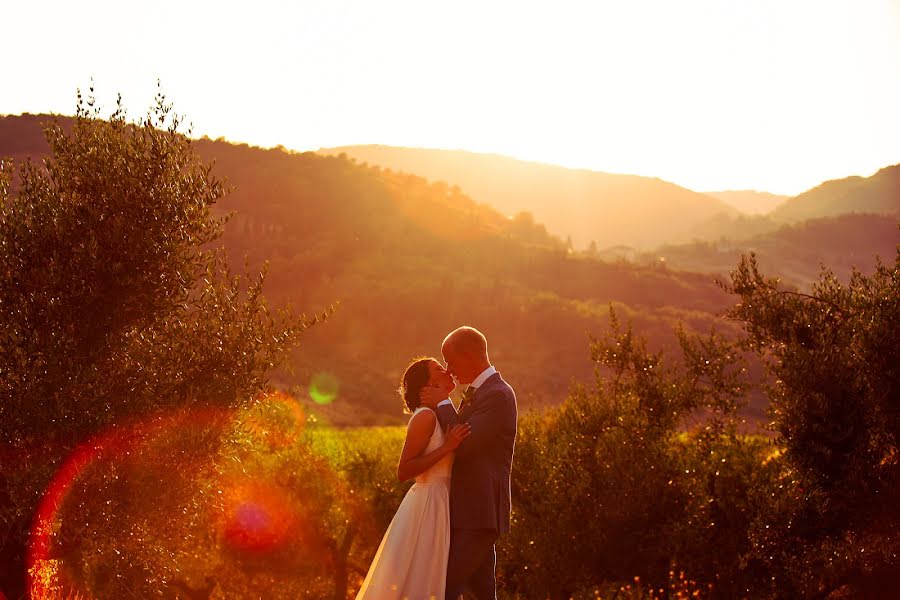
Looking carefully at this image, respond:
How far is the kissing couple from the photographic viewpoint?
727 cm

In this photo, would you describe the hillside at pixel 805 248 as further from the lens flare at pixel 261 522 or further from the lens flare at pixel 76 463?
the lens flare at pixel 76 463

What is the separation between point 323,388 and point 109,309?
79.9 meters

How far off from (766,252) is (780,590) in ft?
536

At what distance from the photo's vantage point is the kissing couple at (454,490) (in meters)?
7.27

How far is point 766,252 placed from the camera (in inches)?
6644

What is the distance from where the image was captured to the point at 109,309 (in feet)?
34.6

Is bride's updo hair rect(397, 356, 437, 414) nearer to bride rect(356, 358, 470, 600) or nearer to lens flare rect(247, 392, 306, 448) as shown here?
bride rect(356, 358, 470, 600)

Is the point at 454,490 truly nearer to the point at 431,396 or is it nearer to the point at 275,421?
the point at 431,396

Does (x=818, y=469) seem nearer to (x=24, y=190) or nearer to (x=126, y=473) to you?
(x=126, y=473)

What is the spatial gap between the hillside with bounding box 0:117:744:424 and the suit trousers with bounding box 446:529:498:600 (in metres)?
66.8

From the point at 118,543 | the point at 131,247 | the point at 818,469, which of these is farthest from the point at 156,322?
the point at 818,469

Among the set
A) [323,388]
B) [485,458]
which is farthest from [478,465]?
[323,388]

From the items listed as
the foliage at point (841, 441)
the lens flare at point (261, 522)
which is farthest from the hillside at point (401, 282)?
the foliage at point (841, 441)

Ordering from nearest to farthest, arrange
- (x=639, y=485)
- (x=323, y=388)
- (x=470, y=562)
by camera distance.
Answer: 1. (x=470, y=562)
2. (x=639, y=485)
3. (x=323, y=388)
